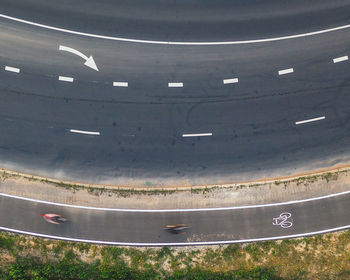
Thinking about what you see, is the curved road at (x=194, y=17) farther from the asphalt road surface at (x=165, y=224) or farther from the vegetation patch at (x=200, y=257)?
the vegetation patch at (x=200, y=257)

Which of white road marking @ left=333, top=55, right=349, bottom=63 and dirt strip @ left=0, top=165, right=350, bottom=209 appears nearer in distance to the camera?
dirt strip @ left=0, top=165, right=350, bottom=209

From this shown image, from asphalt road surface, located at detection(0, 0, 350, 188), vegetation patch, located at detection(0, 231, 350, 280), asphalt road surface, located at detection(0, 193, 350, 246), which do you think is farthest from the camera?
asphalt road surface, located at detection(0, 0, 350, 188)

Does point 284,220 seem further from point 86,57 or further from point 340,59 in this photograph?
point 86,57

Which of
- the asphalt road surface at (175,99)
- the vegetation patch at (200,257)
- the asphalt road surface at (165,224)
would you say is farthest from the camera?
the asphalt road surface at (175,99)

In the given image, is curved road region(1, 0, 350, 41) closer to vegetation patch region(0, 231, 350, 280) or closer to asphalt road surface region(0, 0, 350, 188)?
asphalt road surface region(0, 0, 350, 188)

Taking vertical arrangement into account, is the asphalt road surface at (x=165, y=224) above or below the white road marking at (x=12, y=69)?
below

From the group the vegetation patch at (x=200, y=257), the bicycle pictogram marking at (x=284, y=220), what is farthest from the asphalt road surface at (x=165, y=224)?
the vegetation patch at (x=200, y=257)

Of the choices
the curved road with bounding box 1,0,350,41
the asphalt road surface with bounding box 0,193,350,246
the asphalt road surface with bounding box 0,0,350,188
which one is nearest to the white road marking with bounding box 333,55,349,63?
the asphalt road surface with bounding box 0,0,350,188

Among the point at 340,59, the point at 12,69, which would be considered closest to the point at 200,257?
the point at 340,59

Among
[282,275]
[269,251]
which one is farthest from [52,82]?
[282,275]
